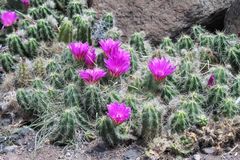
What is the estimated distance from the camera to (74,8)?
5965 millimetres

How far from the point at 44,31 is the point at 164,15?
1264mm

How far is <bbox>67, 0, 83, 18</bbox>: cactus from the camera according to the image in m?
5.96

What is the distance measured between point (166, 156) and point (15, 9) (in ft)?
10.1

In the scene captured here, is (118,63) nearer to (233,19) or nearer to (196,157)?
(196,157)

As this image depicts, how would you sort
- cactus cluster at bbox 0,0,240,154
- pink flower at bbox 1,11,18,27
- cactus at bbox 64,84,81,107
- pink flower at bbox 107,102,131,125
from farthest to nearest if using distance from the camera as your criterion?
pink flower at bbox 1,11,18,27
cactus at bbox 64,84,81,107
cactus cluster at bbox 0,0,240,154
pink flower at bbox 107,102,131,125

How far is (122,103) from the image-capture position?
4.19 m

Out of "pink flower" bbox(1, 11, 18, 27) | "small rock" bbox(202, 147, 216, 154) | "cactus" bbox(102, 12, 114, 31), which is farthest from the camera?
"pink flower" bbox(1, 11, 18, 27)

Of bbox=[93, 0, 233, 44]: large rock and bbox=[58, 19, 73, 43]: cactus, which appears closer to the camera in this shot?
bbox=[58, 19, 73, 43]: cactus

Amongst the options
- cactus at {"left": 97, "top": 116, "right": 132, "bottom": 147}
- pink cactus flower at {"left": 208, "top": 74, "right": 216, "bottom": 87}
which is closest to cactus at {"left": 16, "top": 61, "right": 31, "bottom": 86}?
cactus at {"left": 97, "top": 116, "right": 132, "bottom": 147}

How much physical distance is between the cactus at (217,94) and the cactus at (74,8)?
2080mm

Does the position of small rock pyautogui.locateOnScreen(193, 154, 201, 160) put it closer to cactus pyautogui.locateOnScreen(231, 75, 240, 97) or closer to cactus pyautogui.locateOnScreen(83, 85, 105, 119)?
cactus pyautogui.locateOnScreen(231, 75, 240, 97)

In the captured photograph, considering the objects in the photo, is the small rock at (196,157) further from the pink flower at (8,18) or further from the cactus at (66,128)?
the pink flower at (8,18)

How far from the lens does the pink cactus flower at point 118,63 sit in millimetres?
4516

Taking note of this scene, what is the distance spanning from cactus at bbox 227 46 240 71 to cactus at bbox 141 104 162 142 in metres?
1.17
